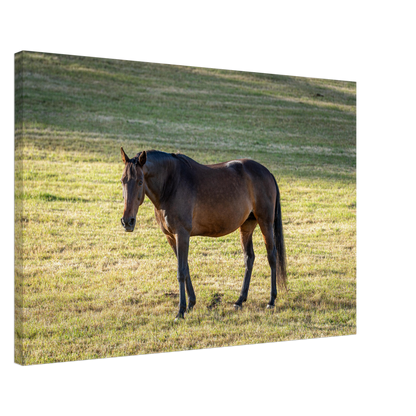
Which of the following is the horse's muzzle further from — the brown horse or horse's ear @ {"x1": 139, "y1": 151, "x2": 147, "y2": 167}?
horse's ear @ {"x1": 139, "y1": 151, "x2": 147, "y2": 167}

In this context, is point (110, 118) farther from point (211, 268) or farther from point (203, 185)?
point (211, 268)

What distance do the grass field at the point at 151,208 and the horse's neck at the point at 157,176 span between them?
3.26ft

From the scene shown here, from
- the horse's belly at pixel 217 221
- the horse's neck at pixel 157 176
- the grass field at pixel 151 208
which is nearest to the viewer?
the grass field at pixel 151 208

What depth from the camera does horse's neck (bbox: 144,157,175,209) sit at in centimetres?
616

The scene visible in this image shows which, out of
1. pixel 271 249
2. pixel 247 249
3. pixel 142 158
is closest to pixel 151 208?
pixel 247 249

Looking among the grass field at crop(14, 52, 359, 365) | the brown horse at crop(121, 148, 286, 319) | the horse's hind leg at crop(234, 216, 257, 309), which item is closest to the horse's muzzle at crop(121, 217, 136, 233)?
the brown horse at crop(121, 148, 286, 319)

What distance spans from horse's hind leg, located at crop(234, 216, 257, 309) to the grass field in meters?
0.12

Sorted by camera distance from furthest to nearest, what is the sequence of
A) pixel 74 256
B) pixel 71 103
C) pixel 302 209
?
1. pixel 302 209
2. pixel 71 103
3. pixel 74 256

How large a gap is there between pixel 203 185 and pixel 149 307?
5.08 ft

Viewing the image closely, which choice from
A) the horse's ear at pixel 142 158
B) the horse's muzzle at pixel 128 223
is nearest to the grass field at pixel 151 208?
the horse's muzzle at pixel 128 223

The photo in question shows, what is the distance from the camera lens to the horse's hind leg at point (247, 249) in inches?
283

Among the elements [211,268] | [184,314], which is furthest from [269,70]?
[184,314]

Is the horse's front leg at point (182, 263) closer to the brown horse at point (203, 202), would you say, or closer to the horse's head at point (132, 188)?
the brown horse at point (203, 202)

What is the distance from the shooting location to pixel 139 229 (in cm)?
745
